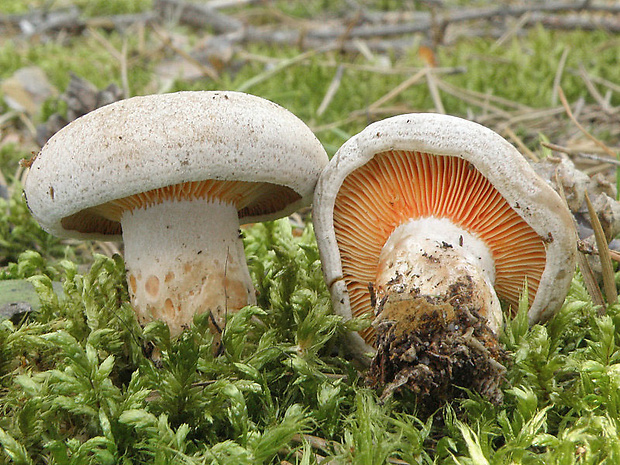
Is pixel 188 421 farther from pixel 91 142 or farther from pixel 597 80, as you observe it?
pixel 597 80

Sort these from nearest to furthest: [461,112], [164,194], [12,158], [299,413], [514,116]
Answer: [299,413] < [164,194] < [12,158] < [514,116] < [461,112]

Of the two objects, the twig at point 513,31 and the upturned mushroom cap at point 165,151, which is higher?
the twig at point 513,31

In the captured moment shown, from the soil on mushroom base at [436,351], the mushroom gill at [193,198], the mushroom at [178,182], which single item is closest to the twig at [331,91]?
the mushroom gill at [193,198]

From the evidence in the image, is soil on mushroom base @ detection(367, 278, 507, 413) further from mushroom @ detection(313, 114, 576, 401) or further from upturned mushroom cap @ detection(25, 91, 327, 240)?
upturned mushroom cap @ detection(25, 91, 327, 240)

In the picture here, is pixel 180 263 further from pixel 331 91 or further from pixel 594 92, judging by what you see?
pixel 594 92

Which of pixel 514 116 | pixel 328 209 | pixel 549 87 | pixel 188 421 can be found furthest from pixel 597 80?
pixel 188 421

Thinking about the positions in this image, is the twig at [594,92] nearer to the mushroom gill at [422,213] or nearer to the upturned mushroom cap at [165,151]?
the mushroom gill at [422,213]

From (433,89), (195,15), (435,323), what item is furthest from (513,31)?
(435,323)
